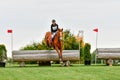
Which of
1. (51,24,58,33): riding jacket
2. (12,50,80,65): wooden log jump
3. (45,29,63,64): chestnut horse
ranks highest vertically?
(51,24,58,33): riding jacket

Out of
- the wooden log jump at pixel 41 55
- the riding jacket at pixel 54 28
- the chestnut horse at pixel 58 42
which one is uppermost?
the riding jacket at pixel 54 28

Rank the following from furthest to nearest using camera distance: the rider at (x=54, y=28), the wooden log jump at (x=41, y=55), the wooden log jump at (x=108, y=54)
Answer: the wooden log jump at (x=108, y=54) < the wooden log jump at (x=41, y=55) < the rider at (x=54, y=28)

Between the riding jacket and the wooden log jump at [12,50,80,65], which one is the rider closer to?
the riding jacket

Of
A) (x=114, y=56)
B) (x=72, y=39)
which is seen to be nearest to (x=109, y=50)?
(x=114, y=56)

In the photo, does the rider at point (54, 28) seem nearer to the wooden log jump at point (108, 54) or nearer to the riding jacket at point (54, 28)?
the riding jacket at point (54, 28)

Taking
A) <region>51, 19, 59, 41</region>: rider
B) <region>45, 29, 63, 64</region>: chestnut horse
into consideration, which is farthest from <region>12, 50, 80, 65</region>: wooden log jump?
<region>51, 19, 59, 41</region>: rider

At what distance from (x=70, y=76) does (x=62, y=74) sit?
0.68 m

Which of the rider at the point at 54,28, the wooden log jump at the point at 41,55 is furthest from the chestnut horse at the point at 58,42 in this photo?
the wooden log jump at the point at 41,55

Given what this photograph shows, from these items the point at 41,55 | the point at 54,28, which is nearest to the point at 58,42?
the point at 54,28

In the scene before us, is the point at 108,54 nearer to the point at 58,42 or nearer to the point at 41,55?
the point at 58,42

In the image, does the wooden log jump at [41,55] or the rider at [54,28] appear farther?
the wooden log jump at [41,55]

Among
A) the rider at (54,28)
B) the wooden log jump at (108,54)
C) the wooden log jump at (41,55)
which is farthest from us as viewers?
the wooden log jump at (108,54)

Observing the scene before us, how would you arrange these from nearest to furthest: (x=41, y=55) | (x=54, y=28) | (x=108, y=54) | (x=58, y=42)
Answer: (x=54, y=28) → (x=58, y=42) → (x=41, y=55) → (x=108, y=54)

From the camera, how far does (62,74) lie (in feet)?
46.4
